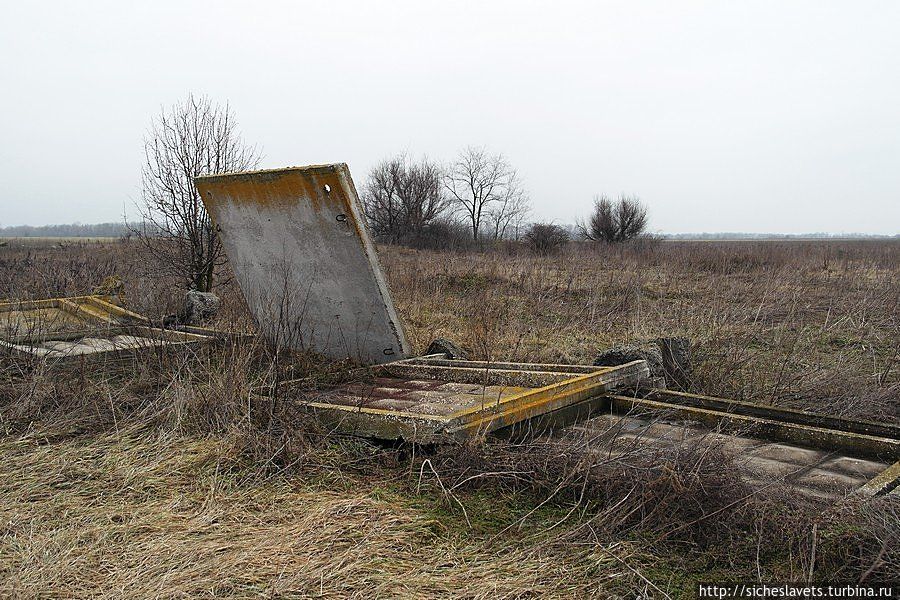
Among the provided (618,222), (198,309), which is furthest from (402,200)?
(198,309)

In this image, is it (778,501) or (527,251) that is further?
(527,251)

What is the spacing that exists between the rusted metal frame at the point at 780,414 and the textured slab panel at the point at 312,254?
230 cm

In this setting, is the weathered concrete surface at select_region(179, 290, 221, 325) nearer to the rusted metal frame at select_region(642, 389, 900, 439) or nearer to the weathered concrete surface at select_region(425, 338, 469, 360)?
the weathered concrete surface at select_region(425, 338, 469, 360)

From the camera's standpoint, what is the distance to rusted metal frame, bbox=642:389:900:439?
4332 mm

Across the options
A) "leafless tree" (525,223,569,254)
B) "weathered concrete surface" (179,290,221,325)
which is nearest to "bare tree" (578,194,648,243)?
"leafless tree" (525,223,569,254)

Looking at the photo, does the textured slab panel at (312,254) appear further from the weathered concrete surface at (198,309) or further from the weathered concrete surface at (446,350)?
the weathered concrete surface at (198,309)

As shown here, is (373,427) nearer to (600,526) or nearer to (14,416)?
(600,526)

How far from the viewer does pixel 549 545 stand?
9.67 ft

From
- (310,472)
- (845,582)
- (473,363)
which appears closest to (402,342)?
(473,363)

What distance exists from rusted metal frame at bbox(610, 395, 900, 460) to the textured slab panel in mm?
2292

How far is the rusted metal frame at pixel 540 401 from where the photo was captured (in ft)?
13.1

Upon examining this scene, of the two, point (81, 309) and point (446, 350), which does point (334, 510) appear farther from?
point (81, 309)

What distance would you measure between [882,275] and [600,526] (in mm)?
16110

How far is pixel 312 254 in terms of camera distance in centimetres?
601
